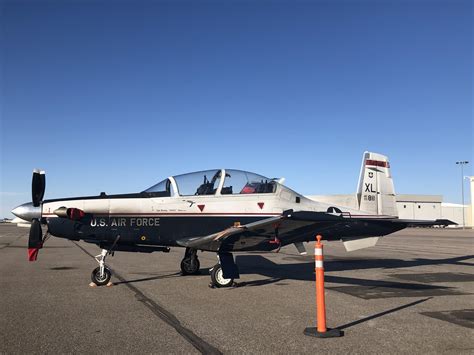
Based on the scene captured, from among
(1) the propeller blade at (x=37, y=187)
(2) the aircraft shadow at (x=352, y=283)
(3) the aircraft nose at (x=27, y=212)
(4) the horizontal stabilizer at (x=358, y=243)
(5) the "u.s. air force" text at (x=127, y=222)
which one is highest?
(1) the propeller blade at (x=37, y=187)

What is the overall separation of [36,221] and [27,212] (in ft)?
1.09

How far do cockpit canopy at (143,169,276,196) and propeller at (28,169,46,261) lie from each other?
90.1 inches

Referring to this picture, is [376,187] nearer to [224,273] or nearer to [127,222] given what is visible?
[224,273]

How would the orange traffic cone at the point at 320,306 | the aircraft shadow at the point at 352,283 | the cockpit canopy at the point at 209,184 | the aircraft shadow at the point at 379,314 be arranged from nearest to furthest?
the orange traffic cone at the point at 320,306, the aircraft shadow at the point at 379,314, the aircraft shadow at the point at 352,283, the cockpit canopy at the point at 209,184

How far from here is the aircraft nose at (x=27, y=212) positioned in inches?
353

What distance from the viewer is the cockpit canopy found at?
959 cm

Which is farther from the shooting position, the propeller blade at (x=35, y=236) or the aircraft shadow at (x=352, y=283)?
the propeller blade at (x=35, y=236)

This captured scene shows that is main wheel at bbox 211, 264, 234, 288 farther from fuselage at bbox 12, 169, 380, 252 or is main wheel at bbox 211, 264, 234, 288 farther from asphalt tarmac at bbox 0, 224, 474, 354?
fuselage at bbox 12, 169, 380, 252

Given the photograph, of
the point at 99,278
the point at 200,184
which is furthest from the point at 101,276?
the point at 200,184

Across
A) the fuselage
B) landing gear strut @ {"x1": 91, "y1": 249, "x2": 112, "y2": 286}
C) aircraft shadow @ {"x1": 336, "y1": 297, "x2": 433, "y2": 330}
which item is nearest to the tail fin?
the fuselage

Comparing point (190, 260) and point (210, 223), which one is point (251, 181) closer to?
point (210, 223)

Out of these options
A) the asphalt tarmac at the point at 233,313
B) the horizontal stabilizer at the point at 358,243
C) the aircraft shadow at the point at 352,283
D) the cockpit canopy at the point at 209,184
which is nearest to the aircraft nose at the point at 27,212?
the asphalt tarmac at the point at 233,313

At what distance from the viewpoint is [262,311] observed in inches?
255

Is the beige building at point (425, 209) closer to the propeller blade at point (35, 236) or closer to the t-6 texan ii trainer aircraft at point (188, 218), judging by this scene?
the t-6 texan ii trainer aircraft at point (188, 218)
